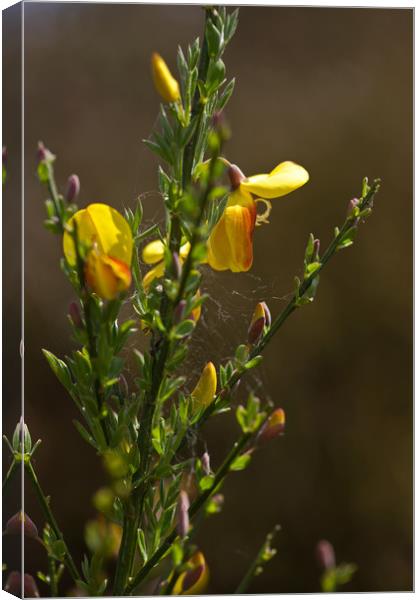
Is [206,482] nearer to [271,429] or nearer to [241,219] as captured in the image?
[271,429]

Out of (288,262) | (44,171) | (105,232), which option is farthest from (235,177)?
(288,262)

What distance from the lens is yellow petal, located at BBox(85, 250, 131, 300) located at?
0.65m

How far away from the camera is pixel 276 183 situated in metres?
0.80

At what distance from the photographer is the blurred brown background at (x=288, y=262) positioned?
4.18 feet

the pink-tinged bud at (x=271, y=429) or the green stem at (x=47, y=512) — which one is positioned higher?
the pink-tinged bud at (x=271, y=429)

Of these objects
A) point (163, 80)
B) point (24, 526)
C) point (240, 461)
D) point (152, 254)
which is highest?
point (163, 80)

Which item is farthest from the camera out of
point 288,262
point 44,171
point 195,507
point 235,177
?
point 288,262

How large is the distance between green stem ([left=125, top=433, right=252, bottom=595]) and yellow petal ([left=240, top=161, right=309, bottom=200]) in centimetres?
24

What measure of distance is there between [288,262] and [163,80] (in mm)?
706

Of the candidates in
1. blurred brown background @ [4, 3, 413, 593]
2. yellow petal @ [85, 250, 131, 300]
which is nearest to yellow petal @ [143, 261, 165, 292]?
yellow petal @ [85, 250, 131, 300]

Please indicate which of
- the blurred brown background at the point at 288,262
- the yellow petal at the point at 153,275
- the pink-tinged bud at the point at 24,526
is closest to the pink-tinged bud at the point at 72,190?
the yellow petal at the point at 153,275

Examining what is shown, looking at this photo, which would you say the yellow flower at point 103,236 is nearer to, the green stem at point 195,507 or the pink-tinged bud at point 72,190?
the pink-tinged bud at point 72,190

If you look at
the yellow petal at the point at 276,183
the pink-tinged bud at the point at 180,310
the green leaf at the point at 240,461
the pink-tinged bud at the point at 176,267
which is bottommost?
the green leaf at the point at 240,461

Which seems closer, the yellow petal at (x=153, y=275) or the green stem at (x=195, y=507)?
the green stem at (x=195, y=507)
